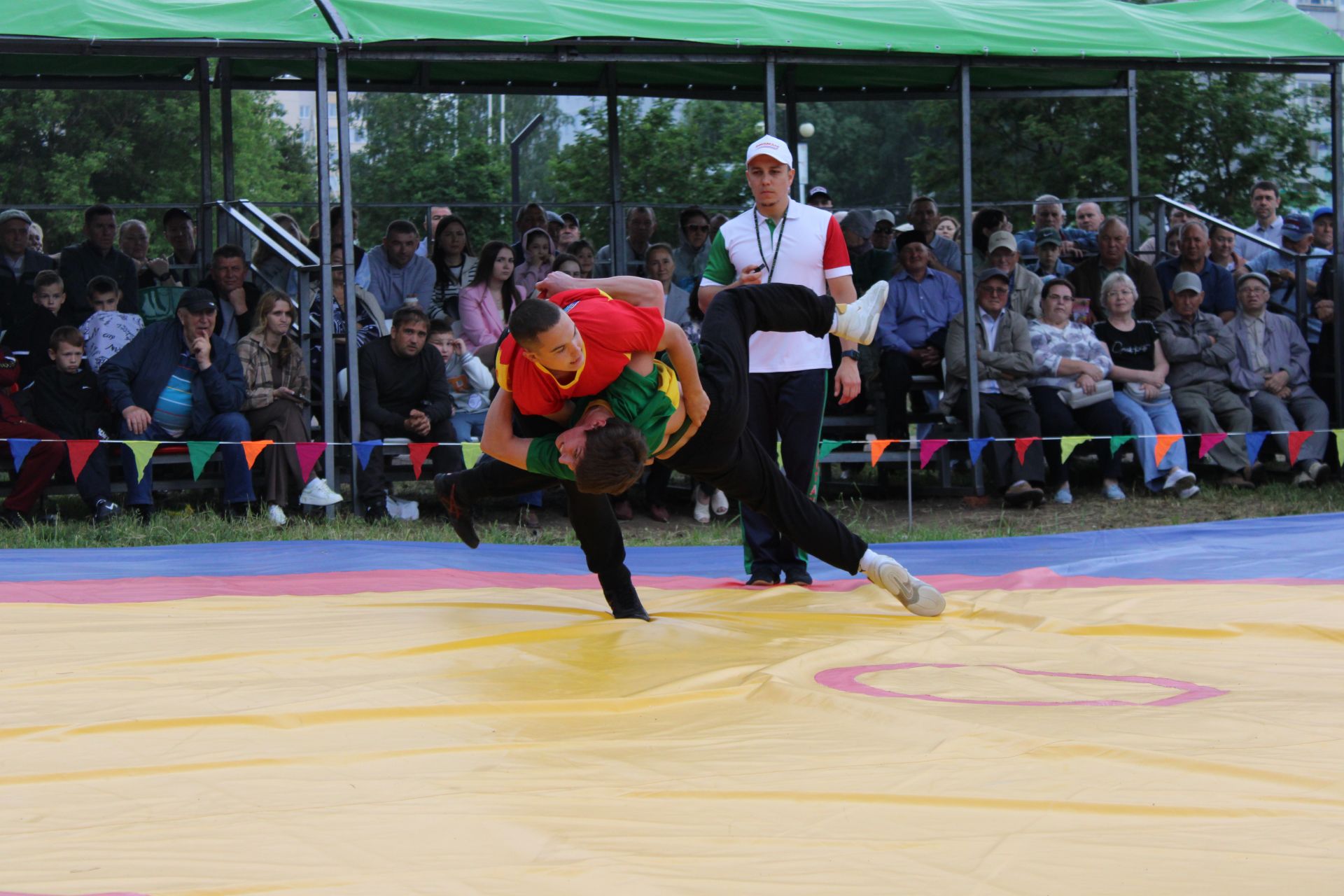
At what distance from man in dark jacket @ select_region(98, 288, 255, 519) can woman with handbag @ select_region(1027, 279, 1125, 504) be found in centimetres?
502

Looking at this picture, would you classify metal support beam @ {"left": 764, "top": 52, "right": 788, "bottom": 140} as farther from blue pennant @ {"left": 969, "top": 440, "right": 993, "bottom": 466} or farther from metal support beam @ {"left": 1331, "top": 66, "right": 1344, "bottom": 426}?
metal support beam @ {"left": 1331, "top": 66, "right": 1344, "bottom": 426}

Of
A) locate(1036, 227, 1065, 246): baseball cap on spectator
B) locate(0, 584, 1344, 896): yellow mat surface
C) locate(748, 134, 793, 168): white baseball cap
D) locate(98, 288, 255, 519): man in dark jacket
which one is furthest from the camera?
locate(1036, 227, 1065, 246): baseball cap on spectator

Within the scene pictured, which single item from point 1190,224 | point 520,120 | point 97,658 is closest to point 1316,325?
point 1190,224

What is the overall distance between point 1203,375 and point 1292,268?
197cm

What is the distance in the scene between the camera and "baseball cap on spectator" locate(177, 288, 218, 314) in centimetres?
862

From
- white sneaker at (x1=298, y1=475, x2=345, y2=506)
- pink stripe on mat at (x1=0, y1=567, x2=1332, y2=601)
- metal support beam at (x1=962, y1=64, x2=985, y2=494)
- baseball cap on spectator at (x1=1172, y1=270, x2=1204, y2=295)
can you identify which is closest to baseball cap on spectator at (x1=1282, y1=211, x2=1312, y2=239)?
baseball cap on spectator at (x1=1172, y1=270, x2=1204, y2=295)

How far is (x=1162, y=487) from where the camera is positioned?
9531 millimetres

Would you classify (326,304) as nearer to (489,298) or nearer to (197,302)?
(197,302)

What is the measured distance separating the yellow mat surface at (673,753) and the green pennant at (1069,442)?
3728mm

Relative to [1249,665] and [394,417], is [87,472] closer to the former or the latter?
[394,417]

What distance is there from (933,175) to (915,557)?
21190 mm

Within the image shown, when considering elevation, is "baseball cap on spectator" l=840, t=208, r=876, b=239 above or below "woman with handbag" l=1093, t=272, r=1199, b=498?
above

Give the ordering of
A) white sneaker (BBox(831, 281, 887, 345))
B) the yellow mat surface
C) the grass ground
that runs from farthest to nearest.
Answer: the grass ground → white sneaker (BBox(831, 281, 887, 345)) → the yellow mat surface

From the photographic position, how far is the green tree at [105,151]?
3384 centimetres
